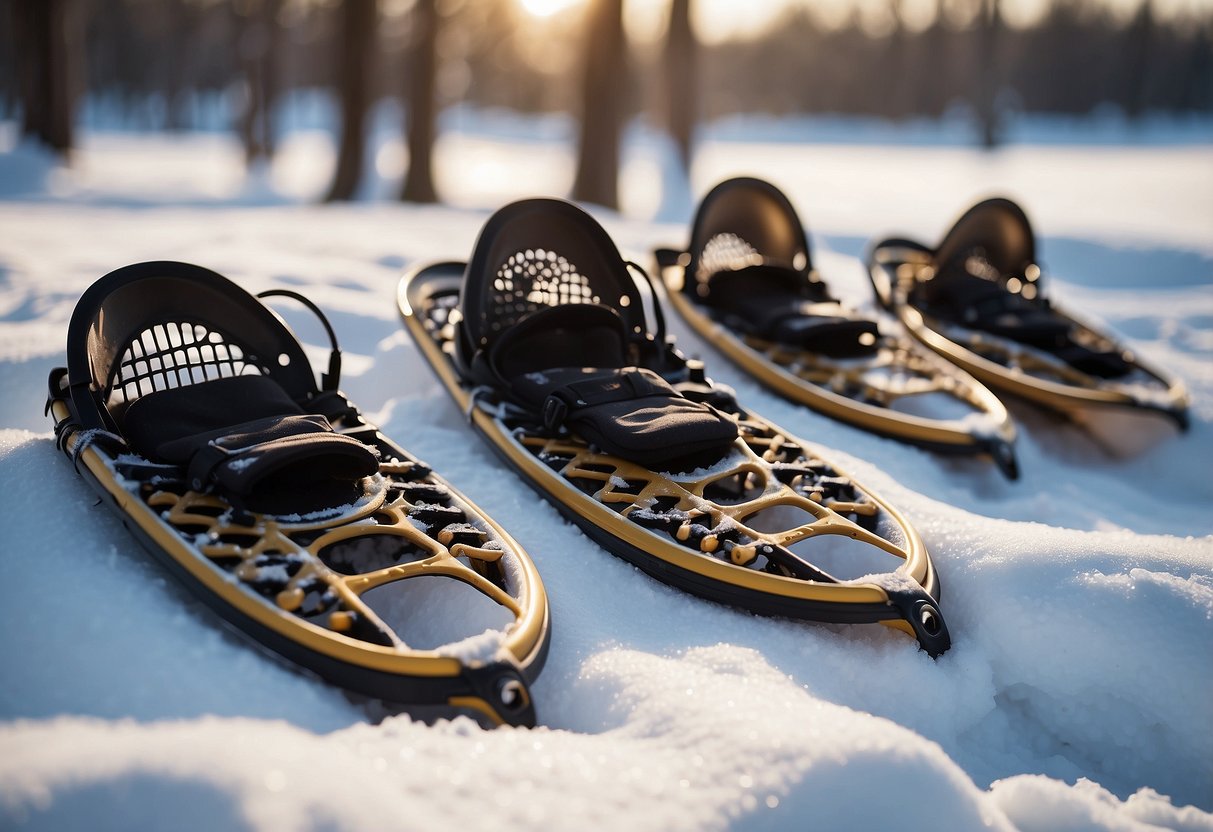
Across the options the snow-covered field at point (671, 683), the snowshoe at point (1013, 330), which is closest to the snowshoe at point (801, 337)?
the snow-covered field at point (671, 683)

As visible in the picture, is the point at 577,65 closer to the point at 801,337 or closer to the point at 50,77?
the point at 50,77

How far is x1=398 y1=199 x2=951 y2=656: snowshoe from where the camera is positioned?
2.69 meters

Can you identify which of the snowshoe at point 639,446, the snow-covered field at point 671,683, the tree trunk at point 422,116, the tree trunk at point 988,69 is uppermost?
the tree trunk at point 988,69

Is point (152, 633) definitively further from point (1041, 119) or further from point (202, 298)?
point (1041, 119)

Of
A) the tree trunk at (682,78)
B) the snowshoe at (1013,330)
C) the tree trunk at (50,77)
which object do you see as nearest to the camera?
the snowshoe at (1013,330)

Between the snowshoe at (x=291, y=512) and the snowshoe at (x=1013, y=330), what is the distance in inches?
122

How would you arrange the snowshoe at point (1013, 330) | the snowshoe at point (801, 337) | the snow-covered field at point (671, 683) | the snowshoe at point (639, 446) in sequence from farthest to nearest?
the snowshoe at point (1013, 330), the snowshoe at point (801, 337), the snowshoe at point (639, 446), the snow-covered field at point (671, 683)

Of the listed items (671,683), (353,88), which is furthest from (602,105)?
(671,683)

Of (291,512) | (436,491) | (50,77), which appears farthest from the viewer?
(50,77)

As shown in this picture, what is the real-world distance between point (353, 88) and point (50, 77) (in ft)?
23.8

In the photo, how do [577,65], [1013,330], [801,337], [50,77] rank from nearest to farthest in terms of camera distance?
[801,337] → [1013,330] → [50,77] → [577,65]

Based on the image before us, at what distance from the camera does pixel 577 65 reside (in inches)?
794

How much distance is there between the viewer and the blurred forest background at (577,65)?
38.8ft

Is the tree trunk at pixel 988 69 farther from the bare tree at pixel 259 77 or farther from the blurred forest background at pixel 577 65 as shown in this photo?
the bare tree at pixel 259 77
